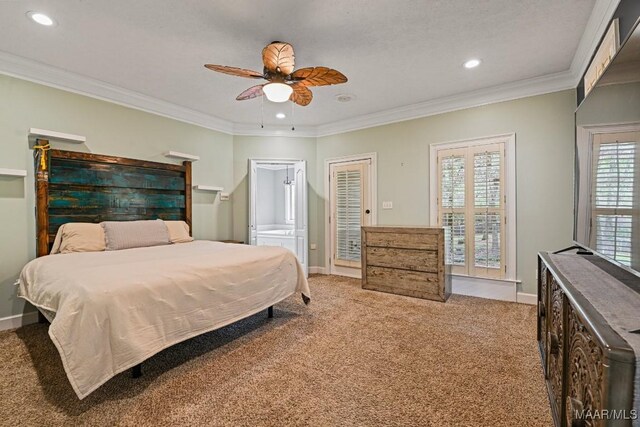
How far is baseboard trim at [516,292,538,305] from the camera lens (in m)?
3.65

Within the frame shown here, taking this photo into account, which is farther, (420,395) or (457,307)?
(457,307)

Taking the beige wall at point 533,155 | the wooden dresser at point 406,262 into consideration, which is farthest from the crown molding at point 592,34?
the wooden dresser at point 406,262

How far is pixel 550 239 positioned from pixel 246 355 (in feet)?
11.9

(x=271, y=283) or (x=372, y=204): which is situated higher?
(x=372, y=204)

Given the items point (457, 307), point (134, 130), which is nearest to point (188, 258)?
point (134, 130)

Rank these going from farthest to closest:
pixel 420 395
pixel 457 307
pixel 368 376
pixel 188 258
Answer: pixel 457 307 → pixel 188 258 → pixel 368 376 → pixel 420 395

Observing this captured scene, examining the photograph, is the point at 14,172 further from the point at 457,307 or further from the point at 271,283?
the point at 457,307

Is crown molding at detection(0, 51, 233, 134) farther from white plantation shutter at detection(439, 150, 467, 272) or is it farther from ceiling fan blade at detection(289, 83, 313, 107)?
white plantation shutter at detection(439, 150, 467, 272)

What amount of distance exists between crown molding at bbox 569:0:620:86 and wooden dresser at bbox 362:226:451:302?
7.18ft

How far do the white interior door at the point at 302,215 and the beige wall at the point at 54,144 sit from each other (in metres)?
1.57

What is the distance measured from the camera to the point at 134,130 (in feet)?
13.2

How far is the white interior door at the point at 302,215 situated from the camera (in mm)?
5508

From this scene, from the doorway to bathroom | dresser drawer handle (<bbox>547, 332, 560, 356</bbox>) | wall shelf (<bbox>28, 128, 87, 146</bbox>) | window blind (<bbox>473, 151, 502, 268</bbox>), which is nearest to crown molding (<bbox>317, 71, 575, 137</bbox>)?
window blind (<bbox>473, 151, 502, 268</bbox>)

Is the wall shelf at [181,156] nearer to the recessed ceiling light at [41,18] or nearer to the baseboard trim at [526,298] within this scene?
the recessed ceiling light at [41,18]
